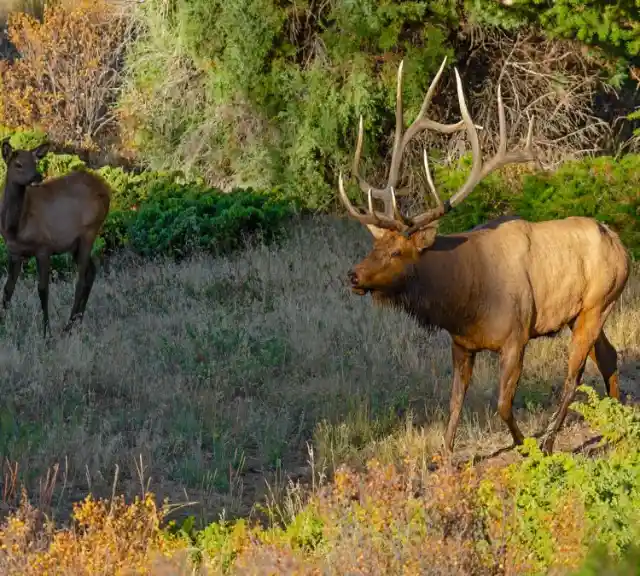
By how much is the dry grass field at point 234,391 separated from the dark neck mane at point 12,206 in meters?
0.90

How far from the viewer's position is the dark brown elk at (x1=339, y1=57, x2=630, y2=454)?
22.8 feet

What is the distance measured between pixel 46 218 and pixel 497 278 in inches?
249

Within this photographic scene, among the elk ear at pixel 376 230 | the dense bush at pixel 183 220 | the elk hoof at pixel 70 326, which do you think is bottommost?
the dense bush at pixel 183 220

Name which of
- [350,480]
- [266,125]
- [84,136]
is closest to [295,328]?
[350,480]

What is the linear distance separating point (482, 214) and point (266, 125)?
5311 millimetres

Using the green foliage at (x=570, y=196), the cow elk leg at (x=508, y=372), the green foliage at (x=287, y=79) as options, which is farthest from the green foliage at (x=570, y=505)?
the green foliage at (x=287, y=79)

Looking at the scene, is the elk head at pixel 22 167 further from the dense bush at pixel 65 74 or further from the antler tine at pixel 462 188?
the dense bush at pixel 65 74

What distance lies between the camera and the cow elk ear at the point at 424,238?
6.97m

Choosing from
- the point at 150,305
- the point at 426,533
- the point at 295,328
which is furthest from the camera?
the point at 150,305

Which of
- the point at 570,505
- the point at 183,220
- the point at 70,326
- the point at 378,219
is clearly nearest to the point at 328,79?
the point at 183,220

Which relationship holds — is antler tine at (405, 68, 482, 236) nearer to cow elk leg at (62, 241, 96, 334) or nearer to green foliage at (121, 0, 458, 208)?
cow elk leg at (62, 241, 96, 334)

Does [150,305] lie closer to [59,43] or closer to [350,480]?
[350,480]

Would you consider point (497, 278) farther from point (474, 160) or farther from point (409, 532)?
point (409, 532)

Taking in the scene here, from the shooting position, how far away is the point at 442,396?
29.3 feet
